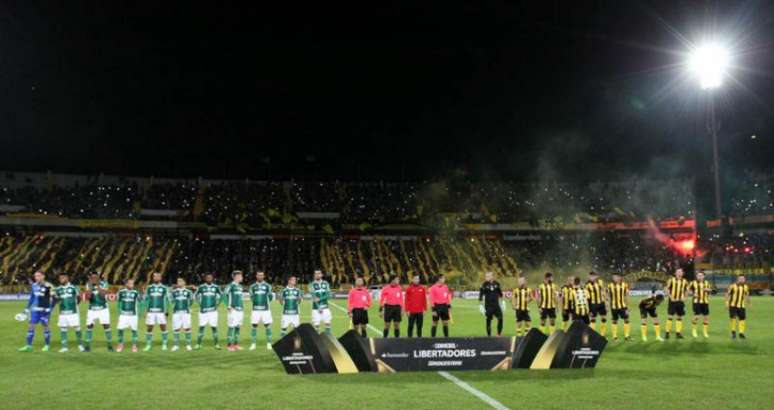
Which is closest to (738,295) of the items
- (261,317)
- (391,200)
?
(261,317)

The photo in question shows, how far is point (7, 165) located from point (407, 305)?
54844 millimetres

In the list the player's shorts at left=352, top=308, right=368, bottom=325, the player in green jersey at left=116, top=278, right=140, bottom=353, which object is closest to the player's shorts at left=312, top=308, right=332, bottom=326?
the player's shorts at left=352, top=308, right=368, bottom=325

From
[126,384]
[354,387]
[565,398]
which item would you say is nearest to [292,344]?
[354,387]

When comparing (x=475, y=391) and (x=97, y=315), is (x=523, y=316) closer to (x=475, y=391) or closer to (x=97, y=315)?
(x=475, y=391)

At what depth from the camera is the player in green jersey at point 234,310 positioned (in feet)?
59.6

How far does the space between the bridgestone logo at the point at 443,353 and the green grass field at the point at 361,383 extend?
0.38 metres

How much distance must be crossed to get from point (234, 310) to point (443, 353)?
7.27 meters

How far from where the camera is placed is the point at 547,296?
2050 centimetres

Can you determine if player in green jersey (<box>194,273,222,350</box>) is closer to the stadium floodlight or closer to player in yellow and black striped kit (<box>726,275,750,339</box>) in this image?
player in yellow and black striped kit (<box>726,275,750,339</box>)

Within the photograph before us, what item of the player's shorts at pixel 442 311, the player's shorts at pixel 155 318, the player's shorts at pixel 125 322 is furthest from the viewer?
the player's shorts at pixel 442 311

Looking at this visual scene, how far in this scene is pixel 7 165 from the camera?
60.0 m

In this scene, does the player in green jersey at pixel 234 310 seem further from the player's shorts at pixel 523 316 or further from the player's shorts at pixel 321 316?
the player's shorts at pixel 523 316

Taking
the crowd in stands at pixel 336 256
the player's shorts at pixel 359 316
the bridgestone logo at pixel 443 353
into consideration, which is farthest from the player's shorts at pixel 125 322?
the crowd in stands at pixel 336 256

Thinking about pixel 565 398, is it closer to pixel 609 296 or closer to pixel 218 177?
pixel 609 296
